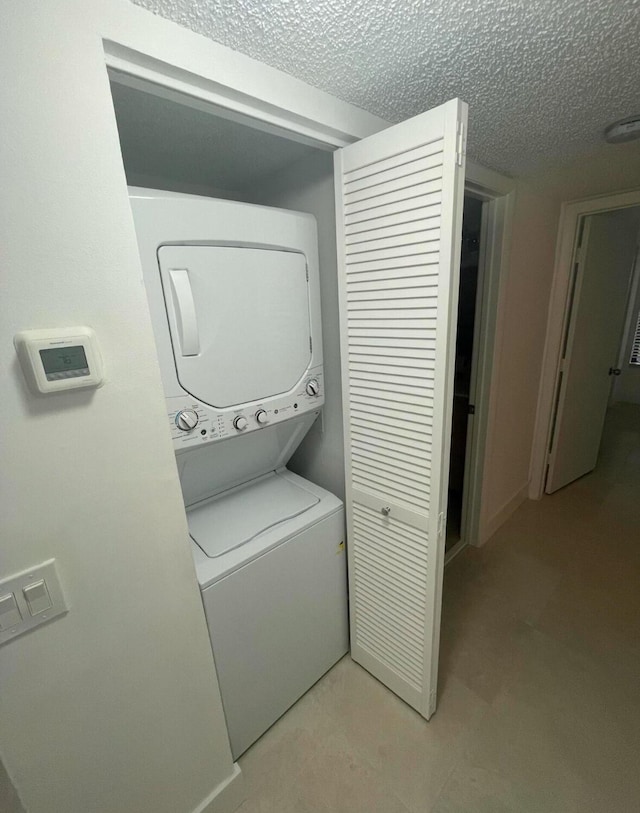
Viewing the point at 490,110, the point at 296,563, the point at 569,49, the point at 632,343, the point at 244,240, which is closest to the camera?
the point at 569,49

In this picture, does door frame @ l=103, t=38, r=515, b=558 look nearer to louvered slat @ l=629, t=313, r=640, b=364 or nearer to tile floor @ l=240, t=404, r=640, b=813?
tile floor @ l=240, t=404, r=640, b=813

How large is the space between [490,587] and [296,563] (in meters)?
1.39

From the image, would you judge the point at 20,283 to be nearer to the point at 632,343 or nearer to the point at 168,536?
the point at 168,536

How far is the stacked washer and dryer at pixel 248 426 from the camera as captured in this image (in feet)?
3.14

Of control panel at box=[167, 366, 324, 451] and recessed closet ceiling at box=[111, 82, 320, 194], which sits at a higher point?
recessed closet ceiling at box=[111, 82, 320, 194]

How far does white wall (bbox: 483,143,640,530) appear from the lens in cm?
180

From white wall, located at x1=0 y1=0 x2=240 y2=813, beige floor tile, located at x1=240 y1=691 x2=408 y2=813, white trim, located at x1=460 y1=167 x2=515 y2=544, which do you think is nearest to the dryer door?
white wall, located at x1=0 y1=0 x2=240 y2=813

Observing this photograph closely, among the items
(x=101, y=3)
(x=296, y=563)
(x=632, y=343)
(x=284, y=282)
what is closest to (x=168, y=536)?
(x=296, y=563)

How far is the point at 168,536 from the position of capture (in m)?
0.91

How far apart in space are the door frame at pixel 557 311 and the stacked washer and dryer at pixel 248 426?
6.68 feet

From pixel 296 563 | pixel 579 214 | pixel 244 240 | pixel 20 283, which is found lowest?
pixel 296 563

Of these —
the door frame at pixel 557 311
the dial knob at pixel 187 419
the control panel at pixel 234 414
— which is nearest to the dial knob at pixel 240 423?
the control panel at pixel 234 414

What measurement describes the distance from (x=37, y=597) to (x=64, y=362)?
49 centimetres

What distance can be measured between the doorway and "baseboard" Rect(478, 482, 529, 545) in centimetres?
16
